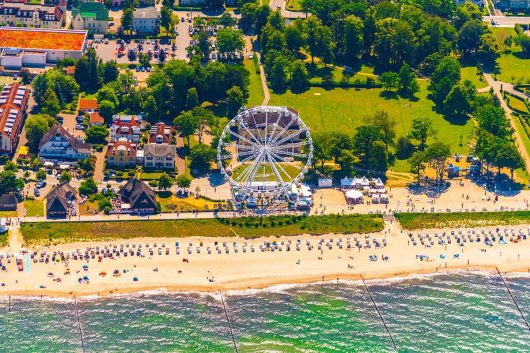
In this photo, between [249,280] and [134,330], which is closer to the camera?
[134,330]

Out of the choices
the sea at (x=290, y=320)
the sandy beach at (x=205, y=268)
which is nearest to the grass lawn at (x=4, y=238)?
the sandy beach at (x=205, y=268)

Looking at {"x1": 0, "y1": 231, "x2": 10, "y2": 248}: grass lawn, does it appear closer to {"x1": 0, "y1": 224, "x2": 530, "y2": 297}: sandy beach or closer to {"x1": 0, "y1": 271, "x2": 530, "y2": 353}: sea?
{"x1": 0, "y1": 224, "x2": 530, "y2": 297}: sandy beach

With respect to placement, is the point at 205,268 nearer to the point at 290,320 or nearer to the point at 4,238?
the point at 290,320

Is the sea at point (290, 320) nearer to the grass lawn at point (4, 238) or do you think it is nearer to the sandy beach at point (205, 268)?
the sandy beach at point (205, 268)

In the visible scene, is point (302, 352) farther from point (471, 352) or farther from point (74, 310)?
point (74, 310)

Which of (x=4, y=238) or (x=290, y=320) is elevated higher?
(x=290, y=320)

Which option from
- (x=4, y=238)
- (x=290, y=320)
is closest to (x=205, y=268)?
(x=290, y=320)

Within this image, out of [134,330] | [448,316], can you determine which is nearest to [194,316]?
[134,330]

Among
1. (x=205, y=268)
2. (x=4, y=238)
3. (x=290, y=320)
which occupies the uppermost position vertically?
(x=205, y=268)

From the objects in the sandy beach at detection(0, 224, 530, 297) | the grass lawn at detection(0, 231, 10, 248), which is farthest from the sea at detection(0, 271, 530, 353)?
the grass lawn at detection(0, 231, 10, 248)
